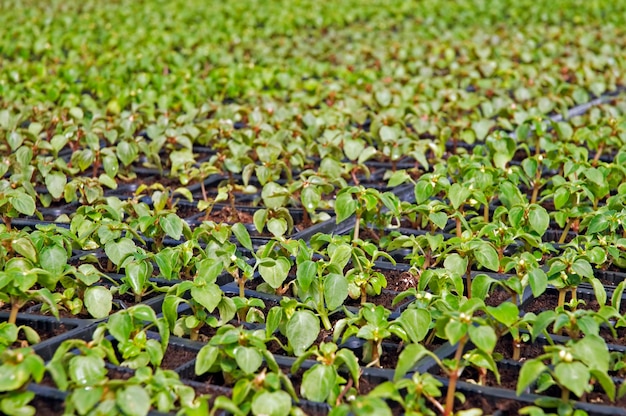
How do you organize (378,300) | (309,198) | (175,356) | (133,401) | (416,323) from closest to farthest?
(133,401) → (416,323) → (175,356) → (378,300) → (309,198)

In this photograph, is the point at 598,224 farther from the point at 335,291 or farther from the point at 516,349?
the point at 335,291

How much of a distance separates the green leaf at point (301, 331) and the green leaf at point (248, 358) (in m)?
0.18

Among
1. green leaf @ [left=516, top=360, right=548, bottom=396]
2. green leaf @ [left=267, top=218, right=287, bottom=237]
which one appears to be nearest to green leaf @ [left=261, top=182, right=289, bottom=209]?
green leaf @ [left=267, top=218, right=287, bottom=237]

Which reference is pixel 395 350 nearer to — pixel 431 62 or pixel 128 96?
pixel 128 96

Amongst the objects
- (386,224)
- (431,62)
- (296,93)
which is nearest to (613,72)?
(431,62)

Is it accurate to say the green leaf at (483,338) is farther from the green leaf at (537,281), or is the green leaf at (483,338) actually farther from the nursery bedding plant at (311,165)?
the green leaf at (537,281)

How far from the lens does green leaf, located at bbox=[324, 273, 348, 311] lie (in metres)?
2.32

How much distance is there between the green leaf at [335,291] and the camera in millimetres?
2316

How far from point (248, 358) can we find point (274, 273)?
541 mm

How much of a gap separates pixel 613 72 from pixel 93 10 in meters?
5.94

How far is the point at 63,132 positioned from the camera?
13.4 ft

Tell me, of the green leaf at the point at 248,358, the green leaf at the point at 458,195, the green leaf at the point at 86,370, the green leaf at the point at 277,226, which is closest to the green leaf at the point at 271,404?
the green leaf at the point at 248,358

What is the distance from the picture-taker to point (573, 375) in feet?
5.95

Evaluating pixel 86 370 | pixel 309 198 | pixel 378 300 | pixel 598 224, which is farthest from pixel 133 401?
pixel 598 224
